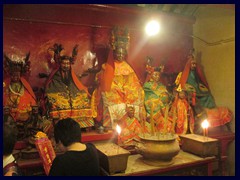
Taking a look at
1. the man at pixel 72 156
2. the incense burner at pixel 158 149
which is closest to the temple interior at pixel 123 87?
the incense burner at pixel 158 149

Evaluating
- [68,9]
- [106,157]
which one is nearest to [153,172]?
[106,157]

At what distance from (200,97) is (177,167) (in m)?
2.29

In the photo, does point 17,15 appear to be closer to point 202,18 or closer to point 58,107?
point 58,107

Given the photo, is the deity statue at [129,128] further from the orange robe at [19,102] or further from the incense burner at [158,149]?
the orange robe at [19,102]

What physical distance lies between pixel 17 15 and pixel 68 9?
97 cm

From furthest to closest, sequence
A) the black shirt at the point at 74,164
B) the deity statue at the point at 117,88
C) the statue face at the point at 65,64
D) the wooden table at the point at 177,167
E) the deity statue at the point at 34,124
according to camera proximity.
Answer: the deity statue at the point at 117,88 → the statue face at the point at 65,64 → the deity statue at the point at 34,124 → the wooden table at the point at 177,167 → the black shirt at the point at 74,164

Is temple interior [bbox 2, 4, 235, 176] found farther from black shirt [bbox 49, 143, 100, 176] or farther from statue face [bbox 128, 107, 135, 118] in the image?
black shirt [bbox 49, 143, 100, 176]

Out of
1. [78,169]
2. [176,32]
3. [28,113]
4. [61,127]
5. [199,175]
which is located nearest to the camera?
[78,169]

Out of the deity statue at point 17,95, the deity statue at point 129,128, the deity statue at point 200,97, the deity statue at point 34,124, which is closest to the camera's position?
the deity statue at point 34,124

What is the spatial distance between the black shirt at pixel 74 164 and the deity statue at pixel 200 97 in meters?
2.98

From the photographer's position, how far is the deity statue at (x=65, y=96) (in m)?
3.87

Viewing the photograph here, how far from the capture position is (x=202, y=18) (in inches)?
216

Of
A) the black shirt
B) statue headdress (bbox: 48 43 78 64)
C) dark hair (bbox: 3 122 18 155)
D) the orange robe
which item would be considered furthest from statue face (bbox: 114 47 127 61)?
dark hair (bbox: 3 122 18 155)

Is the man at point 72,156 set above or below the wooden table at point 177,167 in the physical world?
above
